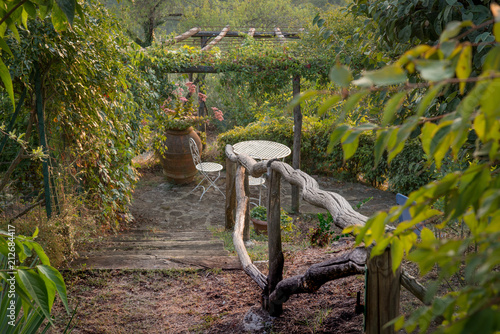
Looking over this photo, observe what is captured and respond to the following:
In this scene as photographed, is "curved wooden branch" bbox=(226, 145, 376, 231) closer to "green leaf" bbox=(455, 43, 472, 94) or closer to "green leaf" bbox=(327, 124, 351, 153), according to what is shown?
"green leaf" bbox=(327, 124, 351, 153)

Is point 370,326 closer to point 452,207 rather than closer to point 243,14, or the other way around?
point 452,207

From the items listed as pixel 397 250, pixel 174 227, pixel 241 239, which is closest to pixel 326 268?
pixel 397 250

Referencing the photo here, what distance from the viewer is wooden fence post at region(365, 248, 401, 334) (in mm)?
1300

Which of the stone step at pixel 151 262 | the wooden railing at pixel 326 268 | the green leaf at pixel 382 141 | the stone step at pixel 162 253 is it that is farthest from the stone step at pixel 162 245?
the green leaf at pixel 382 141

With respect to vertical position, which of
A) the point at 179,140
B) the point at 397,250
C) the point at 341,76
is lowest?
the point at 179,140

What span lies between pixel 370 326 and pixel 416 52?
1182 mm

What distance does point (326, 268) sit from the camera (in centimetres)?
167

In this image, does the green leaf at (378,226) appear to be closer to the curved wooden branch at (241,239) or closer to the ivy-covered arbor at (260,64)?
the curved wooden branch at (241,239)

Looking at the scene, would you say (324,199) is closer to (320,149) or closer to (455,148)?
(455,148)

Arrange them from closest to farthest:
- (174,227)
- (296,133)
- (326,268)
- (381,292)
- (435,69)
A: (435,69) < (381,292) < (326,268) < (174,227) < (296,133)

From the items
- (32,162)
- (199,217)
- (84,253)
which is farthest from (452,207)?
(199,217)

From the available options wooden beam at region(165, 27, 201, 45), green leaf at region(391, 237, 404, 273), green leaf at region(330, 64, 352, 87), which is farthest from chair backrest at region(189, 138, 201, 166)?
green leaf at region(330, 64, 352, 87)

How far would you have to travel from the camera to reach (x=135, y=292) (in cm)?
274

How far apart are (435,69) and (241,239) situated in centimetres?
272
